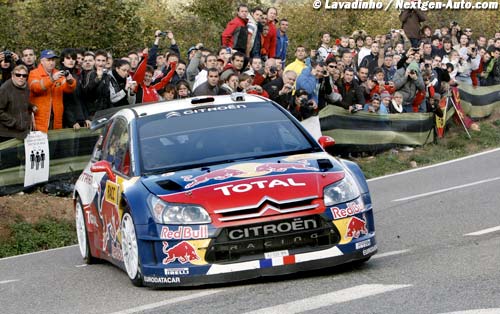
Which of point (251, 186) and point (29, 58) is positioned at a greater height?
point (29, 58)

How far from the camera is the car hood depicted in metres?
8.81

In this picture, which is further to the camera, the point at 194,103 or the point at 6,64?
the point at 6,64

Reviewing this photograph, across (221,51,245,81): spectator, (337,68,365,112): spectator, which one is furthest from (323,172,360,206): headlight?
(337,68,365,112): spectator

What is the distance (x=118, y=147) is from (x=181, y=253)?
84.3 inches

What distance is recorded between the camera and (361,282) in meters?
8.55

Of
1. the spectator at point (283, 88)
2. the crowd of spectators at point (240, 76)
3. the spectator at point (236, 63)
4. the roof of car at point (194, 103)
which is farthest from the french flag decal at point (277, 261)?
the spectator at point (236, 63)

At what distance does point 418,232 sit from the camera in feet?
37.9

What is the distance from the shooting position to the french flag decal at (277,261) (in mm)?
8812

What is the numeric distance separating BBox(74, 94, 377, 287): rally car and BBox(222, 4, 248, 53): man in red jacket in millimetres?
11371

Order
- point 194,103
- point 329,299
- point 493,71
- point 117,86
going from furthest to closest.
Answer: point 493,71
point 117,86
point 194,103
point 329,299

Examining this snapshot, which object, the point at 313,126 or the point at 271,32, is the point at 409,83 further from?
the point at 313,126

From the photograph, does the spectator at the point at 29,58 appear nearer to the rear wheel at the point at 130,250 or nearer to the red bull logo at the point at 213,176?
the rear wheel at the point at 130,250

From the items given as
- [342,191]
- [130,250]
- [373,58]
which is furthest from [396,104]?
[130,250]

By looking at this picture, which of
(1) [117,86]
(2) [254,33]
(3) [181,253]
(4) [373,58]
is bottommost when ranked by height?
(4) [373,58]
